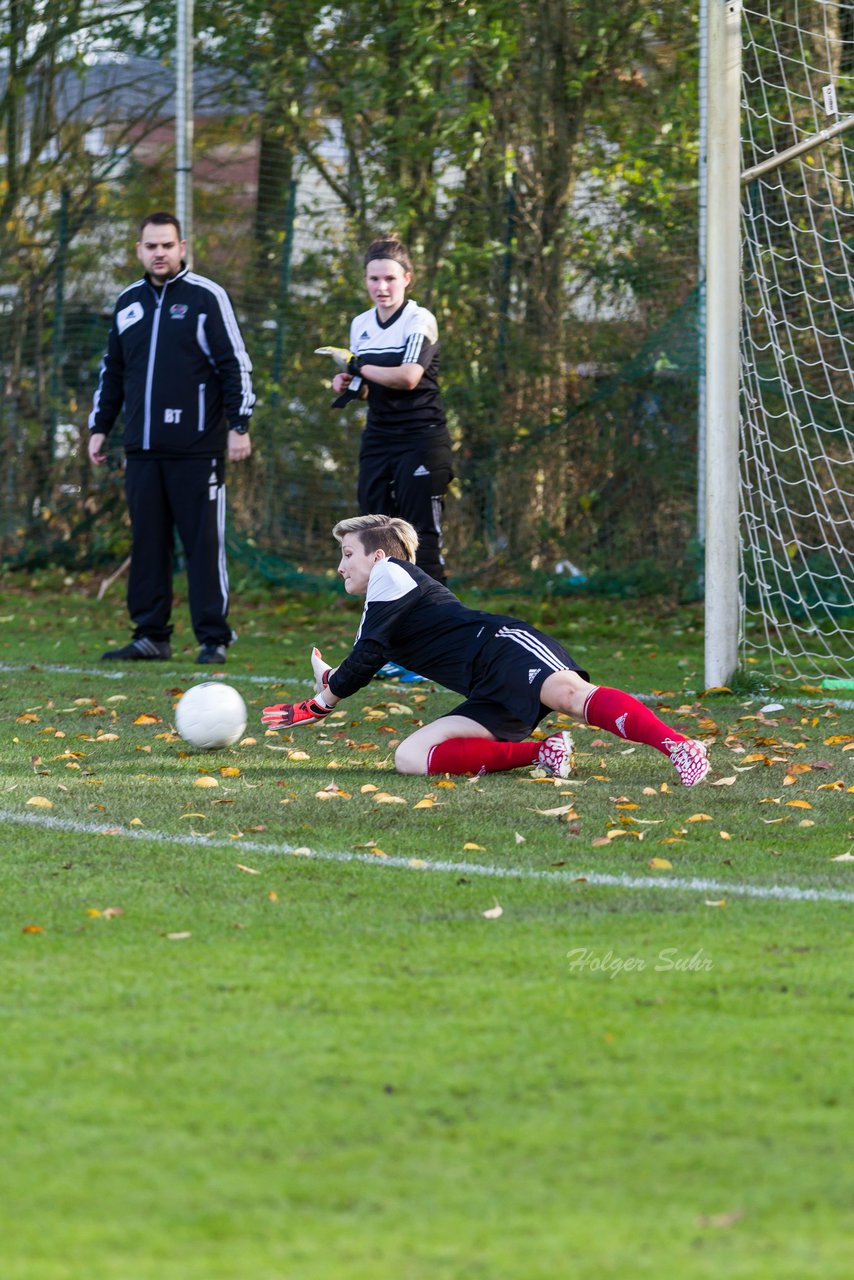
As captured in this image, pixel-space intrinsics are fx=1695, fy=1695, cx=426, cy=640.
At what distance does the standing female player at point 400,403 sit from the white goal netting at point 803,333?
79.3 inches

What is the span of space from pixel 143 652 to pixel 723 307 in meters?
3.61

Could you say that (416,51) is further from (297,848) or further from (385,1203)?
(385,1203)

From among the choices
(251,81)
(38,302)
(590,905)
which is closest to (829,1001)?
(590,905)

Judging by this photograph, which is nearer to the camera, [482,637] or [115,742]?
[482,637]

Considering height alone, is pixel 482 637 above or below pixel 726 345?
below

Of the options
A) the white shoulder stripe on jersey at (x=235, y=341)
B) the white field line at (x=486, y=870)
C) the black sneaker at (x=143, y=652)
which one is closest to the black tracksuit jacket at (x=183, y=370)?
the white shoulder stripe on jersey at (x=235, y=341)

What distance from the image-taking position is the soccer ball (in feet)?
20.0

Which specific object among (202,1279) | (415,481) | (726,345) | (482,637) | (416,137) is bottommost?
(202,1279)

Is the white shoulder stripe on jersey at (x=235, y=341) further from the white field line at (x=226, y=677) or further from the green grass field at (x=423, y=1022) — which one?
the green grass field at (x=423, y=1022)

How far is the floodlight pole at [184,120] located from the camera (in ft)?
→ 37.9

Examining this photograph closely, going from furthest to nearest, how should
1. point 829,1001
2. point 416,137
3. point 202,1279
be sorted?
point 416,137 < point 829,1001 < point 202,1279

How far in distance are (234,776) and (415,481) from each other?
103 inches

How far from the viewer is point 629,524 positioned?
1156 cm

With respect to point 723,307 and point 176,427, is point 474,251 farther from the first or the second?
point 723,307
